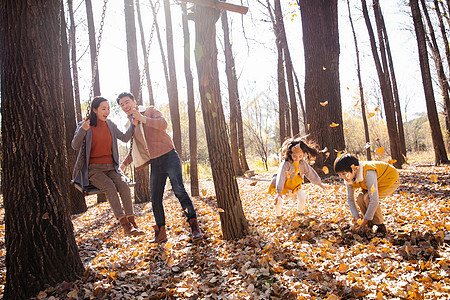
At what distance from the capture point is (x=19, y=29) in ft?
9.75

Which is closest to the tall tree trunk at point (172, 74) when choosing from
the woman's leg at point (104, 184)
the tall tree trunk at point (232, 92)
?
the tall tree trunk at point (232, 92)

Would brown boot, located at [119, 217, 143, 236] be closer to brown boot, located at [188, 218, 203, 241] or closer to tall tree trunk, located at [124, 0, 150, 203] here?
brown boot, located at [188, 218, 203, 241]

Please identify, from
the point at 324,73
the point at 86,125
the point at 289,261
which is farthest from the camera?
the point at 324,73

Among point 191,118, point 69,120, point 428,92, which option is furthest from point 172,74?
point 428,92

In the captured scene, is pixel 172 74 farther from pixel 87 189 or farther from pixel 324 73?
pixel 87 189

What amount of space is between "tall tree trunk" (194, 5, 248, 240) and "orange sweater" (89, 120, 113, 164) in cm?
131

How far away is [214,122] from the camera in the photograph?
13.6 ft

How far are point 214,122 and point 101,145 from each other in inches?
59.2

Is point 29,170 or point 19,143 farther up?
point 19,143

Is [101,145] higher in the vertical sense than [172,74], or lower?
lower

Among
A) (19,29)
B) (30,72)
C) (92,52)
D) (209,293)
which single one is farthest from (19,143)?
(92,52)

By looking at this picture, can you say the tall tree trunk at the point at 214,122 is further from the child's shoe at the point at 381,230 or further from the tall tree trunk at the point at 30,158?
the tall tree trunk at the point at 30,158

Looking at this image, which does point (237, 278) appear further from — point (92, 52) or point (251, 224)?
point (92, 52)

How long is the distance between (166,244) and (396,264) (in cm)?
280
